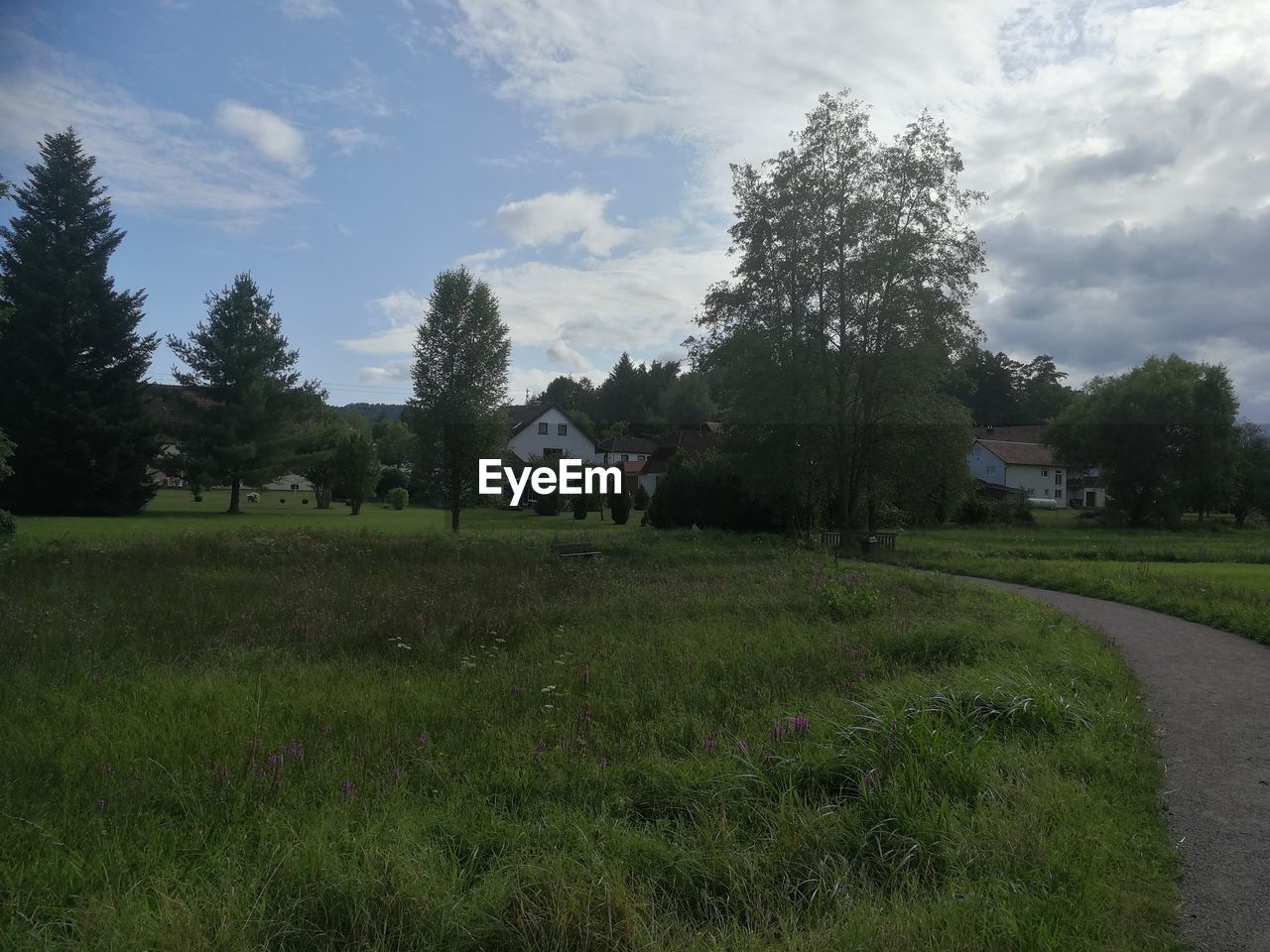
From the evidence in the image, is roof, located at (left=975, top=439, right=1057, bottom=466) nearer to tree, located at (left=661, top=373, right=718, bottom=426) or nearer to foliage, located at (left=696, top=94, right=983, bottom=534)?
tree, located at (left=661, top=373, right=718, bottom=426)

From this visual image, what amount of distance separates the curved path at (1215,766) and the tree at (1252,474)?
48729mm

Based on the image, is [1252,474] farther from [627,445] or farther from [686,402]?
[686,402]

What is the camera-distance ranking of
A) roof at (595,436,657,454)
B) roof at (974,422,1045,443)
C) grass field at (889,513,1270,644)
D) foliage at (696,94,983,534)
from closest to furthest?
1. grass field at (889,513,1270,644)
2. foliage at (696,94,983,534)
3. roof at (595,436,657,454)
4. roof at (974,422,1045,443)

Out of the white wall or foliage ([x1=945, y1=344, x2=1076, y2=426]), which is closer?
the white wall

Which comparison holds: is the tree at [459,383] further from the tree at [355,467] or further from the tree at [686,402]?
the tree at [686,402]

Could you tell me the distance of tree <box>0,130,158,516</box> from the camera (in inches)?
1438

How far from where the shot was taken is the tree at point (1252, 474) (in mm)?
49656

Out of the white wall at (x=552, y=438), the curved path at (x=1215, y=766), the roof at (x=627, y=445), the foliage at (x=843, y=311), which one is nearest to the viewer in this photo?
the curved path at (x=1215, y=766)

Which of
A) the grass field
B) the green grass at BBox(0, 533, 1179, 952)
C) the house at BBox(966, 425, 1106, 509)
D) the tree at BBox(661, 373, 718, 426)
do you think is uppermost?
the tree at BBox(661, 373, 718, 426)

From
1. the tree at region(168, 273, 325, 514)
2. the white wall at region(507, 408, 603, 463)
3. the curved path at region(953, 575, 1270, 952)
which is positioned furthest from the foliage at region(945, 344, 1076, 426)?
the curved path at region(953, 575, 1270, 952)

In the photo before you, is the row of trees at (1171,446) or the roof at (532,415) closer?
the row of trees at (1171,446)

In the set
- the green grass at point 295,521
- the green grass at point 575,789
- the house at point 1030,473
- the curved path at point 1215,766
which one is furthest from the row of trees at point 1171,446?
the green grass at point 575,789

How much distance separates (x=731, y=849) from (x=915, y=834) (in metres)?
0.93

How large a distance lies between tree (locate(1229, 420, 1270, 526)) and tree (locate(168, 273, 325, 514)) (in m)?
55.6
